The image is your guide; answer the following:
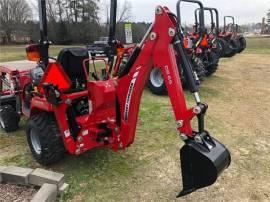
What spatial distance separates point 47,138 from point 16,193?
29.3 inches

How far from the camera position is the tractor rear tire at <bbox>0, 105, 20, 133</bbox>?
233 inches

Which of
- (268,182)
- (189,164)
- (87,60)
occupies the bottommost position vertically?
(268,182)

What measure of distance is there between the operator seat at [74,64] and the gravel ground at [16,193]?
4.33ft

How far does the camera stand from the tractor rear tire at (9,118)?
5.92 meters

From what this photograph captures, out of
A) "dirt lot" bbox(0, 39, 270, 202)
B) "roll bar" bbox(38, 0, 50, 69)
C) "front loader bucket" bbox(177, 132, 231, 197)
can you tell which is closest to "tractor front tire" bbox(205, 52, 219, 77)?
"dirt lot" bbox(0, 39, 270, 202)

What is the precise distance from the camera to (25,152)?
5160mm

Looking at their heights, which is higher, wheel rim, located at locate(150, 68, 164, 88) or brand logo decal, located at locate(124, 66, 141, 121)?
brand logo decal, located at locate(124, 66, 141, 121)

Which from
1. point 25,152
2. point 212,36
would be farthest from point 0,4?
point 25,152

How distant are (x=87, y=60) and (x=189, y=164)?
1.86m

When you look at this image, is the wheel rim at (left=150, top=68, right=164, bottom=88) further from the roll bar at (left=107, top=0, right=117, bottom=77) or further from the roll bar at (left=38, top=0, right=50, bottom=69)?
the roll bar at (left=38, top=0, right=50, bottom=69)

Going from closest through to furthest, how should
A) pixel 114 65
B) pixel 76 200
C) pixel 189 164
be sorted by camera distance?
pixel 189 164, pixel 76 200, pixel 114 65

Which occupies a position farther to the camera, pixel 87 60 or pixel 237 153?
pixel 237 153

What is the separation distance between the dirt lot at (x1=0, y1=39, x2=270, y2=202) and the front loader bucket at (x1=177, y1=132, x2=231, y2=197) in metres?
0.62

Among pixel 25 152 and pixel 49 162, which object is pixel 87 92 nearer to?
pixel 49 162
